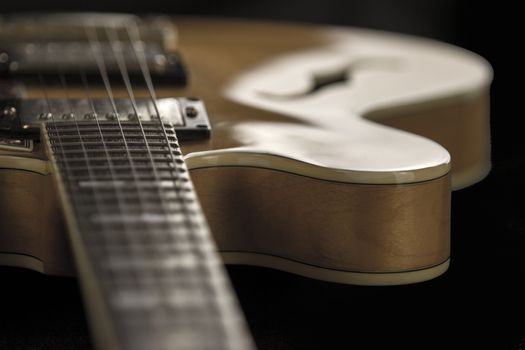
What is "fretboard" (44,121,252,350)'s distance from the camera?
1.62 feet

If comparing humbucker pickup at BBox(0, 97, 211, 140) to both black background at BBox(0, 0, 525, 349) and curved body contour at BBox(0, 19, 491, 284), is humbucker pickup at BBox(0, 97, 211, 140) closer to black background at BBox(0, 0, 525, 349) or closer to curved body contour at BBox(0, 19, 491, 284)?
curved body contour at BBox(0, 19, 491, 284)

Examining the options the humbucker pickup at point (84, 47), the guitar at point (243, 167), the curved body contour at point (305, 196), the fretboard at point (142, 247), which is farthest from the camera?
the humbucker pickup at point (84, 47)

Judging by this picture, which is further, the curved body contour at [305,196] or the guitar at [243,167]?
the curved body contour at [305,196]

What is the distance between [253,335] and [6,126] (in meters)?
0.30

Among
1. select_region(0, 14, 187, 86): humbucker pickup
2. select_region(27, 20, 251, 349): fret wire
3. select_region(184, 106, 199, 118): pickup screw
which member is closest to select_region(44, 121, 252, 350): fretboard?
select_region(27, 20, 251, 349): fret wire

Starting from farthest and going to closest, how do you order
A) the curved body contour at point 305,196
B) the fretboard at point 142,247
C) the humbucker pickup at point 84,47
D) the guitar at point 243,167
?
the humbucker pickup at point 84,47
the curved body contour at point 305,196
the guitar at point 243,167
the fretboard at point 142,247

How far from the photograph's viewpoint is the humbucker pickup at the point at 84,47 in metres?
1.04

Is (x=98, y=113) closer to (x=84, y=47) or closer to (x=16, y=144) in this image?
(x=16, y=144)

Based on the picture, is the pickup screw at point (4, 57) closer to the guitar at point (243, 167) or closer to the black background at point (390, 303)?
the guitar at point (243, 167)

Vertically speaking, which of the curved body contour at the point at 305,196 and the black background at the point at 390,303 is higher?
the curved body contour at the point at 305,196

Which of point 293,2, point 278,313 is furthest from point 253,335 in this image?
point 293,2

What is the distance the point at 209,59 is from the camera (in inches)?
47.8

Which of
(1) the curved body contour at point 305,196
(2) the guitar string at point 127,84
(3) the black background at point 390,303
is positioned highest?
(2) the guitar string at point 127,84

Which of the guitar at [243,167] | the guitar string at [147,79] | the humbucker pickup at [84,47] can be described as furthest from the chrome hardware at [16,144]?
the humbucker pickup at [84,47]
